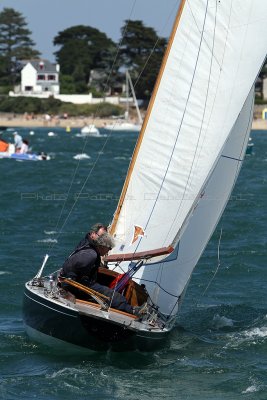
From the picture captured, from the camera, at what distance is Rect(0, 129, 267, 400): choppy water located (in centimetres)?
1380

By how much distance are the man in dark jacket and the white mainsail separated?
0.91m

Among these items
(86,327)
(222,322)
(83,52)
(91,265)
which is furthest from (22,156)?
(83,52)

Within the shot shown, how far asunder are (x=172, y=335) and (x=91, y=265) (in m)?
2.25

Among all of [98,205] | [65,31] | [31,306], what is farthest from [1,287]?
[65,31]

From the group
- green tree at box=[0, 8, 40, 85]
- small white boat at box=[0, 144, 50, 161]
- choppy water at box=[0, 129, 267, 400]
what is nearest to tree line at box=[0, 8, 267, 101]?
green tree at box=[0, 8, 40, 85]

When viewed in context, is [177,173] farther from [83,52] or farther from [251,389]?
[83,52]

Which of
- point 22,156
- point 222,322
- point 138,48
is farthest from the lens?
point 138,48

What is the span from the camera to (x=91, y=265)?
14.7m

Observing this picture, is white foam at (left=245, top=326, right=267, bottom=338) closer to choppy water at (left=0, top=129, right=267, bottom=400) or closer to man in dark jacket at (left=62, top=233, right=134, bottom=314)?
choppy water at (left=0, top=129, right=267, bottom=400)

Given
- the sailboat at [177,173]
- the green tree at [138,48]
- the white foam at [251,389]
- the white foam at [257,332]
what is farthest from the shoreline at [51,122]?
the white foam at [251,389]

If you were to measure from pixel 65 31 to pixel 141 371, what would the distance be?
15139 cm

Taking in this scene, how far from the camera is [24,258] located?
75.6 ft

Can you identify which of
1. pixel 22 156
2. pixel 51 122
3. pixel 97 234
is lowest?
pixel 51 122

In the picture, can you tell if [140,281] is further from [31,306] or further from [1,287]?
[1,287]
